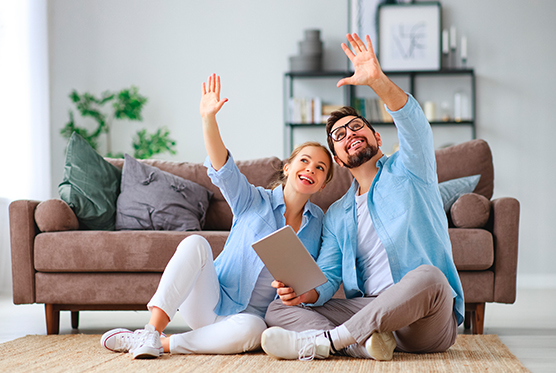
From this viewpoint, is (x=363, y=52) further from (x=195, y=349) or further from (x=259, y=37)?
(x=259, y=37)

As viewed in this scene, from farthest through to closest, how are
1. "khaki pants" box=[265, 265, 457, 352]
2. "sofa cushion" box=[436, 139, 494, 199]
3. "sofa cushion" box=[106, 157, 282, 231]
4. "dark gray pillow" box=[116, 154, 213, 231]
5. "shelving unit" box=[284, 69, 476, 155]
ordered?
1. "shelving unit" box=[284, 69, 476, 155]
2. "sofa cushion" box=[106, 157, 282, 231]
3. "sofa cushion" box=[436, 139, 494, 199]
4. "dark gray pillow" box=[116, 154, 213, 231]
5. "khaki pants" box=[265, 265, 457, 352]

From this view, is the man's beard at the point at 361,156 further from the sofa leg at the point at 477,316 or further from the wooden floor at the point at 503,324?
the sofa leg at the point at 477,316

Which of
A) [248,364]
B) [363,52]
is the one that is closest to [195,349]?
[248,364]

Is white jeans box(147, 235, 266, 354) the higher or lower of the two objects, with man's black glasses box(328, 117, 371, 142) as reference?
lower

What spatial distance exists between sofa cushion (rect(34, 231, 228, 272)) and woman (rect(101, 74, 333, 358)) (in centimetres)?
59

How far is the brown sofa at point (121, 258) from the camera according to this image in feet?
7.49

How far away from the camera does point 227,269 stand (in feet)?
5.86

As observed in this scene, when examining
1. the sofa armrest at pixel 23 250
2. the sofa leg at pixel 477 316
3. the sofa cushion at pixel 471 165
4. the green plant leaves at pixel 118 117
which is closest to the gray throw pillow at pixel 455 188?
the sofa cushion at pixel 471 165

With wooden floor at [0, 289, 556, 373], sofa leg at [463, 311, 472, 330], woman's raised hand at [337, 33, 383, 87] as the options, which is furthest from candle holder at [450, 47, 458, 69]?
woman's raised hand at [337, 33, 383, 87]

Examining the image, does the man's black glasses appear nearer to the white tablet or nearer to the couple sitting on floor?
the couple sitting on floor

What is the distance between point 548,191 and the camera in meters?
4.66

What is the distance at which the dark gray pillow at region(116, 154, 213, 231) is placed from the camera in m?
2.65

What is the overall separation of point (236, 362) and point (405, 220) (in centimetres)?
67

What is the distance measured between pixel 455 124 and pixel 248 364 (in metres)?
3.73
